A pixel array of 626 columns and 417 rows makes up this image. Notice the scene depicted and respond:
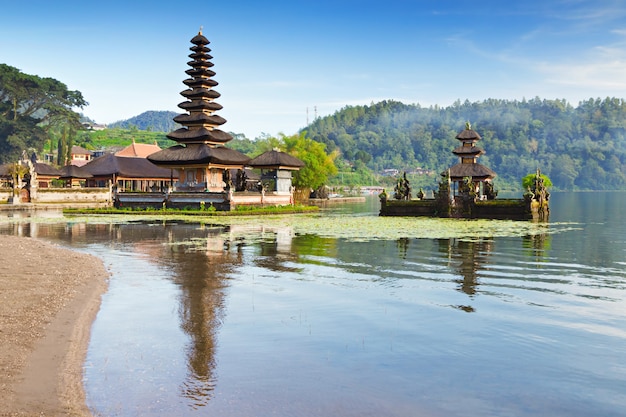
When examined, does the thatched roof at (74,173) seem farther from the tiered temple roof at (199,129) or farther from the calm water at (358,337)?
the calm water at (358,337)

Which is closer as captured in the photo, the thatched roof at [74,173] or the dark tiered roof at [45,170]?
the thatched roof at [74,173]

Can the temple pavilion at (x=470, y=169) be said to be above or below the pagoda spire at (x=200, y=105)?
below

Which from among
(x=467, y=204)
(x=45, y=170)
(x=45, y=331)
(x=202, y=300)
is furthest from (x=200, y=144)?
(x=45, y=331)

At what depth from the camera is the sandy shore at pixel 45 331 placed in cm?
824

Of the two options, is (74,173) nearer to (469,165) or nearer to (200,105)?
(200,105)

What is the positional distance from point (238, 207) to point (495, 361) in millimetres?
46801

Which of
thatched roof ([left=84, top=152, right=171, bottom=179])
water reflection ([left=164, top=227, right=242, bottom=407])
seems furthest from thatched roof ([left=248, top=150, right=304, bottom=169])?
water reflection ([left=164, top=227, right=242, bottom=407])

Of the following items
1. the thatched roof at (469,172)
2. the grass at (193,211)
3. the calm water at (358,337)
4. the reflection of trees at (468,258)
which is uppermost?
the thatched roof at (469,172)

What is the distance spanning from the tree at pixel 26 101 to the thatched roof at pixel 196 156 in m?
56.2

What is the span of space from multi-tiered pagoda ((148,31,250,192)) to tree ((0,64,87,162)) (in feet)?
176

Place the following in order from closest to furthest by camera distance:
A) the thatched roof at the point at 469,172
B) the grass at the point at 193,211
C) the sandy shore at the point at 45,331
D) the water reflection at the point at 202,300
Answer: the sandy shore at the point at 45,331
the water reflection at the point at 202,300
the grass at the point at 193,211
the thatched roof at the point at 469,172

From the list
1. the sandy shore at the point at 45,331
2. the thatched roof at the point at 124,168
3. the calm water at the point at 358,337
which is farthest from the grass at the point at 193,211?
the sandy shore at the point at 45,331

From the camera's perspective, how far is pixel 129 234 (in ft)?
111

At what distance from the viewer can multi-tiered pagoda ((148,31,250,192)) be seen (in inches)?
2400
